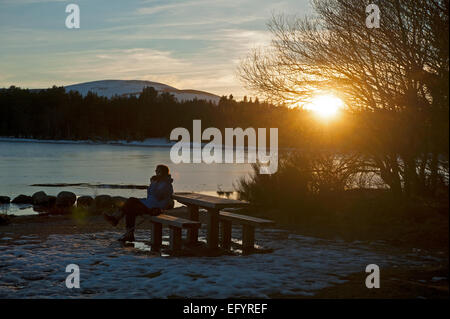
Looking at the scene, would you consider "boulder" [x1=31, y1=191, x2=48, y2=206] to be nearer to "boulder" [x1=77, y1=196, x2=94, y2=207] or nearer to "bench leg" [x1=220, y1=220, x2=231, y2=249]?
"boulder" [x1=77, y1=196, x2=94, y2=207]

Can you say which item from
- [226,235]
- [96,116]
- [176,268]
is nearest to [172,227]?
[226,235]

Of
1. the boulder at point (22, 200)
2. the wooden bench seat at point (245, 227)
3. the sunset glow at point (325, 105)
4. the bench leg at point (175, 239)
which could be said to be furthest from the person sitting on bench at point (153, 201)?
the boulder at point (22, 200)

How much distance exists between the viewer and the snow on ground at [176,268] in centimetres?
680

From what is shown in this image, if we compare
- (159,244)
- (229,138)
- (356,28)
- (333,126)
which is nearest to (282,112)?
(333,126)

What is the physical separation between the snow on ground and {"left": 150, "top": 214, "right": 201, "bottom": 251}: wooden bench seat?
0.49 m

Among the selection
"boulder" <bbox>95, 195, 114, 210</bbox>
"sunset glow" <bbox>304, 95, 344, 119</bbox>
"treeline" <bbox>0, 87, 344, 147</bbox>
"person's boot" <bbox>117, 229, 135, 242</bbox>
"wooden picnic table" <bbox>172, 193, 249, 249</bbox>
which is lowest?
"boulder" <bbox>95, 195, 114, 210</bbox>

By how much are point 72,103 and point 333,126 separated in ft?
435

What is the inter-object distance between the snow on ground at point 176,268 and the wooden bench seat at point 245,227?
1.58 feet

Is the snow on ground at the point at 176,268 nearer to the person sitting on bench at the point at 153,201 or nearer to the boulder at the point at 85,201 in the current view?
the person sitting on bench at the point at 153,201

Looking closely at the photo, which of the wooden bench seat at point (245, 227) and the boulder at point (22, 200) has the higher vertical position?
the wooden bench seat at point (245, 227)

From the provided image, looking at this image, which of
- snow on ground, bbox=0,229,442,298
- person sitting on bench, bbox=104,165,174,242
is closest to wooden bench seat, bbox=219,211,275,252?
snow on ground, bbox=0,229,442,298

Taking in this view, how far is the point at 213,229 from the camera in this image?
32.4ft

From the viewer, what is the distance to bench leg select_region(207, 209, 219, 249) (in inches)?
388

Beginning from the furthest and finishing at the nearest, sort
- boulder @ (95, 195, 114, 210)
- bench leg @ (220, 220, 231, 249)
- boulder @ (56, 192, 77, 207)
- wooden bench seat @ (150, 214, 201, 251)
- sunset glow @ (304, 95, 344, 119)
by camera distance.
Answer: boulder @ (56, 192, 77, 207), boulder @ (95, 195, 114, 210), sunset glow @ (304, 95, 344, 119), bench leg @ (220, 220, 231, 249), wooden bench seat @ (150, 214, 201, 251)
